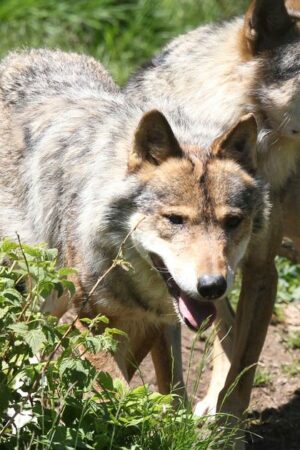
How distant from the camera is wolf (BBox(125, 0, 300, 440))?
19.7ft

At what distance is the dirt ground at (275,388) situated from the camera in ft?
21.0

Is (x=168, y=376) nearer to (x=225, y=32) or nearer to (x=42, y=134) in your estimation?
(x=42, y=134)

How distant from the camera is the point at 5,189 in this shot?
6246 mm

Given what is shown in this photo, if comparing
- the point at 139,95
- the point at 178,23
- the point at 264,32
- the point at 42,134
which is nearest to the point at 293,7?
the point at 264,32

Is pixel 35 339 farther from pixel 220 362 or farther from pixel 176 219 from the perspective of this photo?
pixel 220 362

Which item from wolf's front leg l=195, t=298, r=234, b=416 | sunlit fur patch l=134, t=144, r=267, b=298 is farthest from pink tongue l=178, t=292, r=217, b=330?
wolf's front leg l=195, t=298, r=234, b=416

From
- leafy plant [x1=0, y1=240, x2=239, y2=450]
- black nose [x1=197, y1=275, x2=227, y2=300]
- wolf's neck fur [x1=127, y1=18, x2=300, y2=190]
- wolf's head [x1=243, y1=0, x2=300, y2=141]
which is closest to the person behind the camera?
leafy plant [x1=0, y1=240, x2=239, y2=450]

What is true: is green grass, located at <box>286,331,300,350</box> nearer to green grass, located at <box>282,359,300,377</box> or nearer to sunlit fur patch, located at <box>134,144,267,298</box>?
green grass, located at <box>282,359,300,377</box>

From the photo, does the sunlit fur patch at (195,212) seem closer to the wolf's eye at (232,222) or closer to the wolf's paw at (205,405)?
the wolf's eye at (232,222)

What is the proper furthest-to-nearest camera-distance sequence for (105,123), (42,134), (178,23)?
(178,23) → (42,134) → (105,123)

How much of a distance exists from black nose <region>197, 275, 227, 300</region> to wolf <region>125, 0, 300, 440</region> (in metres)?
1.11

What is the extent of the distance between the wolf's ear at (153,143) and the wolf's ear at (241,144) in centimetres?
21

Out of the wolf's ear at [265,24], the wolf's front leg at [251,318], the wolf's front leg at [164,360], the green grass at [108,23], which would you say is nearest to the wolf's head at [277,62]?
the wolf's ear at [265,24]

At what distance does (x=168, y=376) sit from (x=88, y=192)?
1353 millimetres
